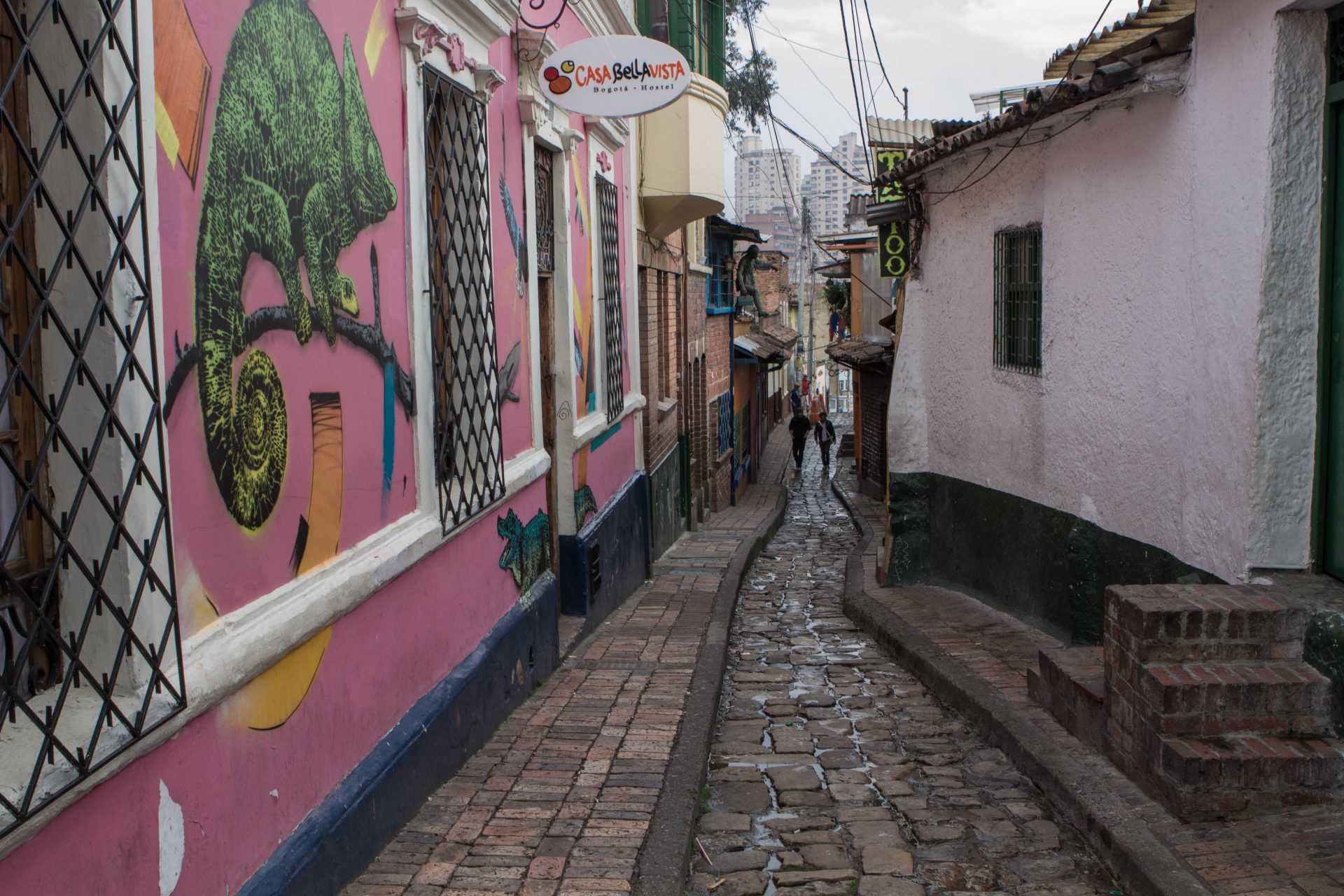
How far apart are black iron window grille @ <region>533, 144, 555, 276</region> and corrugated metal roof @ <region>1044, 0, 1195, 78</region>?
3427mm

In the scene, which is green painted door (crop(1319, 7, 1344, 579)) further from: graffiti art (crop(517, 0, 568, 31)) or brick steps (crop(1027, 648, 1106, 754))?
graffiti art (crop(517, 0, 568, 31))

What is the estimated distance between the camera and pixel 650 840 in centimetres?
485

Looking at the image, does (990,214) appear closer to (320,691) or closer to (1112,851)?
(1112,851)

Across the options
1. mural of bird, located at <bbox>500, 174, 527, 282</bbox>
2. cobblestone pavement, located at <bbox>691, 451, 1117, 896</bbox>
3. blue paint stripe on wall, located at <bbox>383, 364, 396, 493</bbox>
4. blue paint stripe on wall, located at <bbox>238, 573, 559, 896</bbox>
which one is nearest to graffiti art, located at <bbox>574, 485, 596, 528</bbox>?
blue paint stripe on wall, located at <bbox>238, 573, 559, 896</bbox>

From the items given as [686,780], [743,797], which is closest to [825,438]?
[743,797]

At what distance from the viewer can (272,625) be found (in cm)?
383

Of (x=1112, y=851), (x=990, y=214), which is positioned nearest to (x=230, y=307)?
(x=1112, y=851)

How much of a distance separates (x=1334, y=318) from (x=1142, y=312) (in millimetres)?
1701

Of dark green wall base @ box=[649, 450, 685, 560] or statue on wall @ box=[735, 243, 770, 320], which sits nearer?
dark green wall base @ box=[649, 450, 685, 560]

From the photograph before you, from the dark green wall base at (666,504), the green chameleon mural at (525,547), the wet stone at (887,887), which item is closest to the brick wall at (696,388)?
the dark green wall base at (666,504)

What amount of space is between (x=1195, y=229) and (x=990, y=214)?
3.41 meters

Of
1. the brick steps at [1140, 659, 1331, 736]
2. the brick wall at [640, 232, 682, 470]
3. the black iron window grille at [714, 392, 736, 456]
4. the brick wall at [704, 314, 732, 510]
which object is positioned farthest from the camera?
the black iron window grille at [714, 392, 736, 456]

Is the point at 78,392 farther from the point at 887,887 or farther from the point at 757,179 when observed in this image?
the point at 757,179

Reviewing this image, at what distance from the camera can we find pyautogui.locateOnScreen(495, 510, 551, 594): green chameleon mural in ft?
22.5
